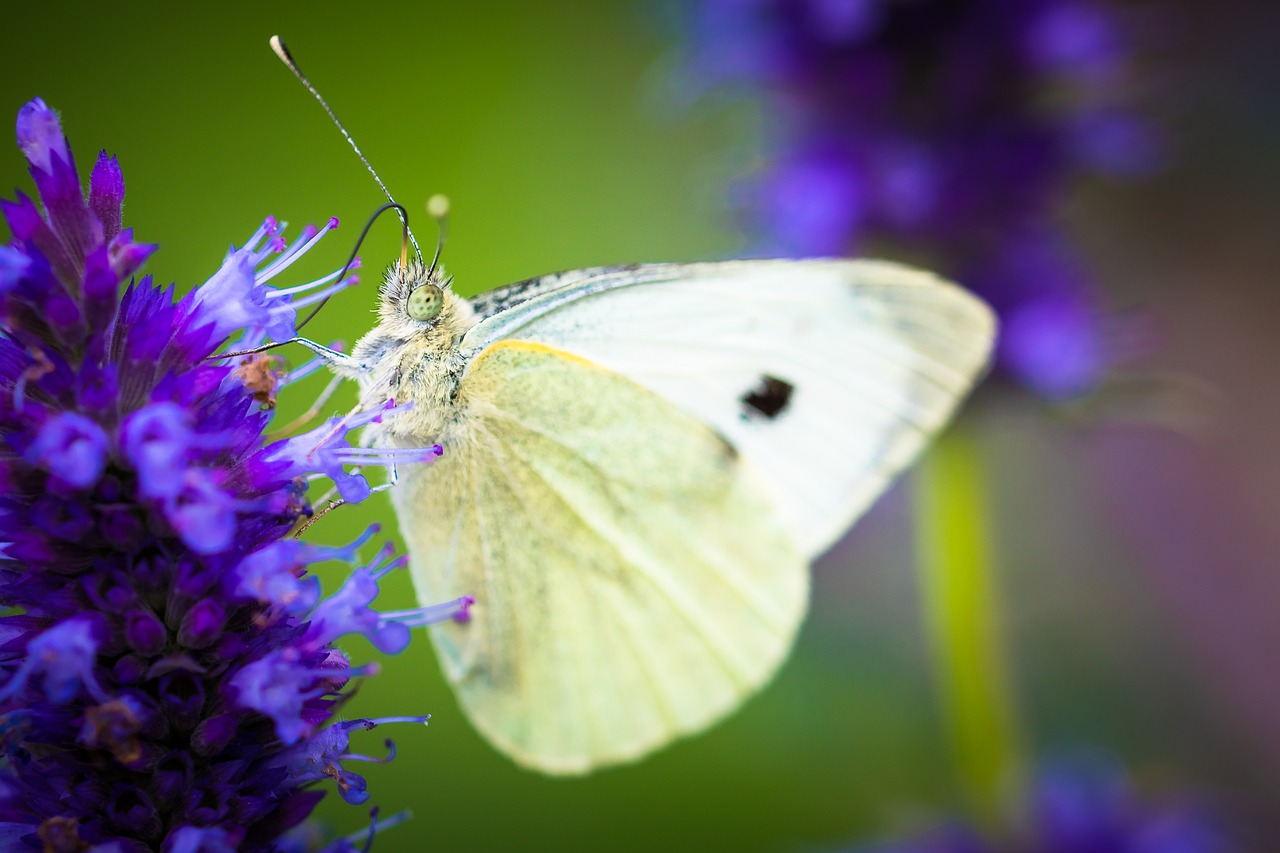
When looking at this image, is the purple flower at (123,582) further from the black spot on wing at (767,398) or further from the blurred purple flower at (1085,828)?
the blurred purple flower at (1085,828)

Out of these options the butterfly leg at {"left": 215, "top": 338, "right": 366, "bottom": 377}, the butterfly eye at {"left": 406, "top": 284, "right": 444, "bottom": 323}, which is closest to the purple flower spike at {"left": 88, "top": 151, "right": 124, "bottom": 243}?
the butterfly leg at {"left": 215, "top": 338, "right": 366, "bottom": 377}

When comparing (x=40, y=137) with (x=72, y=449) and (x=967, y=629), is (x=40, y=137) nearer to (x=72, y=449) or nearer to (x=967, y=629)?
(x=72, y=449)

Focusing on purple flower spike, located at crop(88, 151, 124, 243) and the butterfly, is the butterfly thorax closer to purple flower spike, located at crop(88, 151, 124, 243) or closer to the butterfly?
the butterfly

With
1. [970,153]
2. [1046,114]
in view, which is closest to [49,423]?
[970,153]

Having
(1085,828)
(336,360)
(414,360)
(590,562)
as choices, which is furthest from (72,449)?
(1085,828)

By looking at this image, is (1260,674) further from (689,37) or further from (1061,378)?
(689,37)
